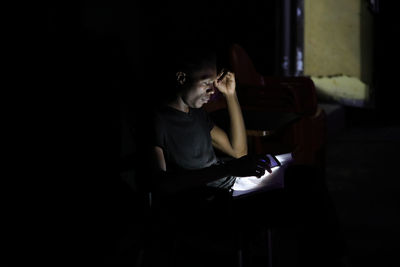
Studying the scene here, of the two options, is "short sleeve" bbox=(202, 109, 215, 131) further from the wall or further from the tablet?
the wall

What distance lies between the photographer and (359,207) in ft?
11.4

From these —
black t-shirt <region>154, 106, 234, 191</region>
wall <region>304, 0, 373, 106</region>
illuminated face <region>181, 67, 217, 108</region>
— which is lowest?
black t-shirt <region>154, 106, 234, 191</region>

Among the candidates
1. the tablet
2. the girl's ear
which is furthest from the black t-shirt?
the tablet

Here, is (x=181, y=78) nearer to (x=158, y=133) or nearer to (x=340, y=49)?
(x=158, y=133)

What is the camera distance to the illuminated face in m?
1.66

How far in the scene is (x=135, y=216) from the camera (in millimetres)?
3262

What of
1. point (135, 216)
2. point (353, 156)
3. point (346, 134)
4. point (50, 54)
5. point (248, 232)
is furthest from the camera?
point (346, 134)

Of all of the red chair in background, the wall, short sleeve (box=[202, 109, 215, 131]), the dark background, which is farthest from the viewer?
the wall

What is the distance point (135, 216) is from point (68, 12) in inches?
85.6

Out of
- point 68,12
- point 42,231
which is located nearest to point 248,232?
point 42,231

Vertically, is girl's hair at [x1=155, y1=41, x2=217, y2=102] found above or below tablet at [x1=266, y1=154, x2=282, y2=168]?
above

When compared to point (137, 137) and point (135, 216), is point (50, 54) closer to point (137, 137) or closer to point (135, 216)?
point (135, 216)

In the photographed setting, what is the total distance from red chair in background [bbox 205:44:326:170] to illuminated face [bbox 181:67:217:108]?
47.3 inches

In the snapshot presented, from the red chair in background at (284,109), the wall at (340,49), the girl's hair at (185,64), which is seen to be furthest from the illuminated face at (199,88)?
the wall at (340,49)
